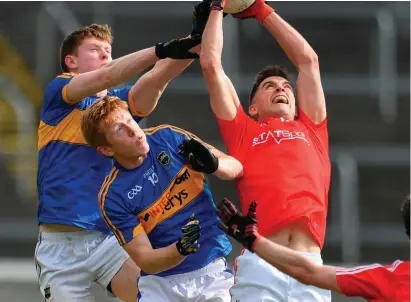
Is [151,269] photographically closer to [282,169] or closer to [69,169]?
[282,169]

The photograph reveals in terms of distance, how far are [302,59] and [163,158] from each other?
895 millimetres

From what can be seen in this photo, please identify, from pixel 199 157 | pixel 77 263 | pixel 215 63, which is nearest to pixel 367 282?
pixel 199 157

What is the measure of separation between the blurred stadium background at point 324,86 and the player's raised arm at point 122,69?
6051 mm

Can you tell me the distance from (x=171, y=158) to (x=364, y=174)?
7904 mm

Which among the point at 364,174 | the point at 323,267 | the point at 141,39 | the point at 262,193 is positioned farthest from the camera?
the point at 141,39

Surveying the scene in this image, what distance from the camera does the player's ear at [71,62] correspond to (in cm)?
576

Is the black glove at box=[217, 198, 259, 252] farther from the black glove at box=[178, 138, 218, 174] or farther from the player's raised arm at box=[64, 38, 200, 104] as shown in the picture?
the player's raised arm at box=[64, 38, 200, 104]

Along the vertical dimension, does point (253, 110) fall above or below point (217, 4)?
below

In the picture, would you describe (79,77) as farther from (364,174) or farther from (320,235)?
(364,174)

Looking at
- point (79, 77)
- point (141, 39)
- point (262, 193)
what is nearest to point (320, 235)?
point (262, 193)

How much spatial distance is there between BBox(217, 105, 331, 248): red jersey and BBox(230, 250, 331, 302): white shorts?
0.17 metres

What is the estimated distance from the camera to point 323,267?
164 inches

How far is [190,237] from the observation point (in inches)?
172

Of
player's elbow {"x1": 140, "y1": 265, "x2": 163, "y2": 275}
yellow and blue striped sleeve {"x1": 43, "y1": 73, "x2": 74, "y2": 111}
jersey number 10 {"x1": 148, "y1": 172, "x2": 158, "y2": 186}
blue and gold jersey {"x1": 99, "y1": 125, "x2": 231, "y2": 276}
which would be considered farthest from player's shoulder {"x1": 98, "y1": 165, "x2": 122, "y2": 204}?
yellow and blue striped sleeve {"x1": 43, "y1": 73, "x2": 74, "y2": 111}
